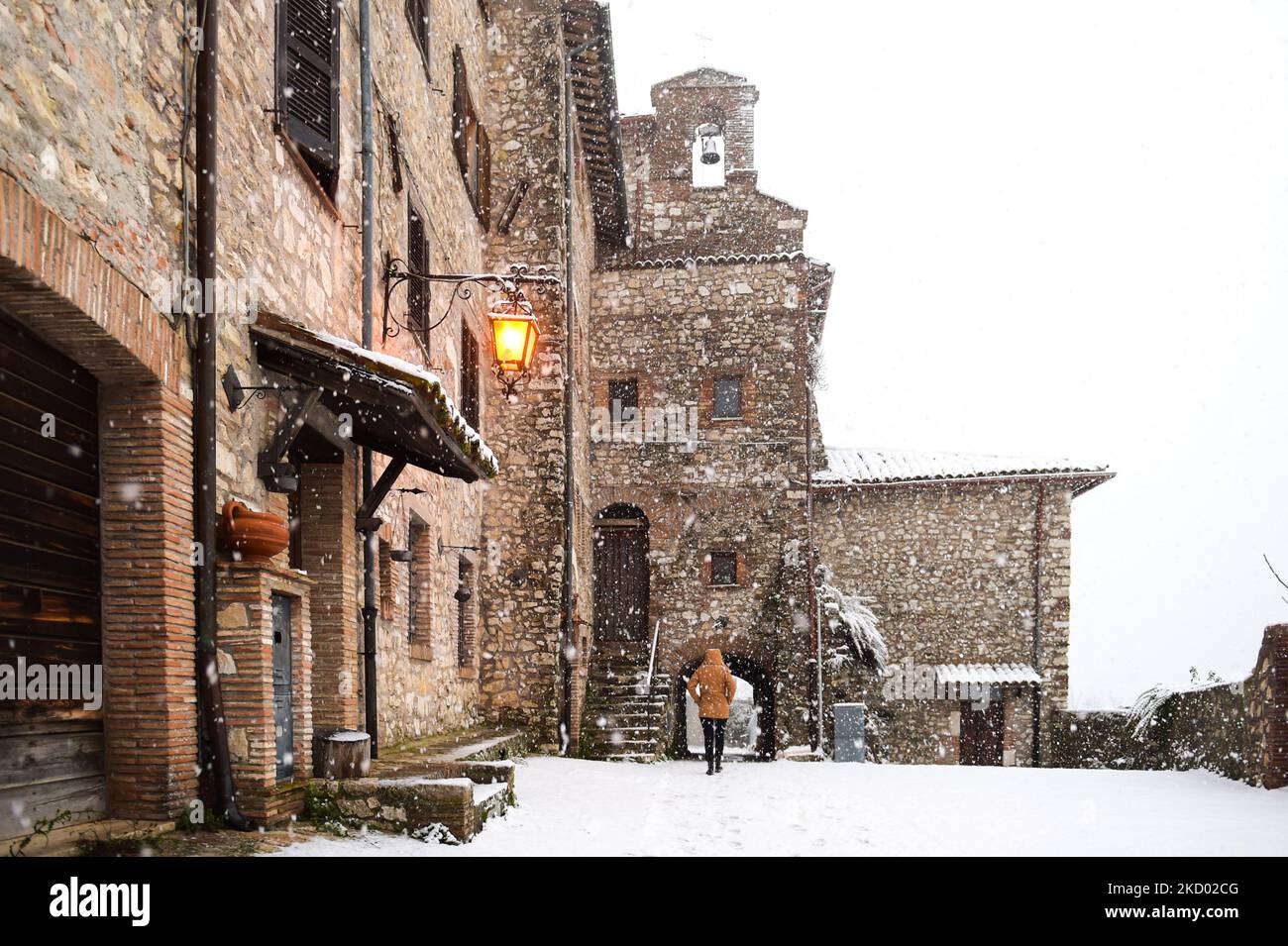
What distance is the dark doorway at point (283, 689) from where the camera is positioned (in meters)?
5.17

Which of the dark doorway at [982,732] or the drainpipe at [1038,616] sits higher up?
the drainpipe at [1038,616]

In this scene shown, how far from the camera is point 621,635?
56.2ft

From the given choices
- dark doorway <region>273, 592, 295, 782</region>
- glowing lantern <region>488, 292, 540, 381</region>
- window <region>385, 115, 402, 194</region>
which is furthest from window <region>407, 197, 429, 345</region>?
dark doorway <region>273, 592, 295, 782</region>

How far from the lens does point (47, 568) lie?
13.1 feet

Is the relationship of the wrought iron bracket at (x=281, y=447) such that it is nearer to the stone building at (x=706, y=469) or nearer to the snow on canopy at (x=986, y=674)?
the stone building at (x=706, y=469)

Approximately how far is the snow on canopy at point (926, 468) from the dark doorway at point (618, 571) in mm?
4549

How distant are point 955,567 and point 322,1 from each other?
15986mm

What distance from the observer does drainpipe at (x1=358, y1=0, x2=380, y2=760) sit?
290 inches

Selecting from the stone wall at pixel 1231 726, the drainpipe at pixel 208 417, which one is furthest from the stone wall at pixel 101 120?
the stone wall at pixel 1231 726

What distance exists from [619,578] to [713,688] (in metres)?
5.78

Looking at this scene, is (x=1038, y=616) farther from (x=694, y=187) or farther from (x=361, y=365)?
(x=361, y=365)

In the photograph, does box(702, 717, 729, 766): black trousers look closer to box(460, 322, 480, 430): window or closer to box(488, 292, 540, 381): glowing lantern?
box(460, 322, 480, 430): window

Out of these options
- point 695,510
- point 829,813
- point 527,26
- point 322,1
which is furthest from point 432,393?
point 695,510
